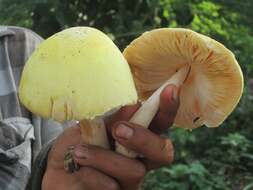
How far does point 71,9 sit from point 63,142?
1.43m

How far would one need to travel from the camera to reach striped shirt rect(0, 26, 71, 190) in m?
1.33

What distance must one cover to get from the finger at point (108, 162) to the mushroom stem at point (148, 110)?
13 mm

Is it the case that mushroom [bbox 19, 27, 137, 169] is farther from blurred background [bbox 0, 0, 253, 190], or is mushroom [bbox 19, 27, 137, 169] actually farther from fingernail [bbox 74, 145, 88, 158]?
blurred background [bbox 0, 0, 253, 190]

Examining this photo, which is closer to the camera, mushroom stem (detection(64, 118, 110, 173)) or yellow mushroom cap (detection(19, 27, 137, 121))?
yellow mushroom cap (detection(19, 27, 137, 121))

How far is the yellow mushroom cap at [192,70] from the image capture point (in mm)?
888

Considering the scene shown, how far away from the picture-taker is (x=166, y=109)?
951mm

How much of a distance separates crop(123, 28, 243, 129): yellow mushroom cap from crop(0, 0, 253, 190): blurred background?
4.15ft

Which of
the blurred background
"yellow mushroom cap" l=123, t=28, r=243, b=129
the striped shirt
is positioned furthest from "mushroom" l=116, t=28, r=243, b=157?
the blurred background

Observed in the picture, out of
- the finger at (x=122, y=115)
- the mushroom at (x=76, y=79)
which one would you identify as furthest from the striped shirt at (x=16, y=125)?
the mushroom at (x=76, y=79)

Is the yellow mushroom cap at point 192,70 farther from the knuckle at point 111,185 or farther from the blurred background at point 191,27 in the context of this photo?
the blurred background at point 191,27

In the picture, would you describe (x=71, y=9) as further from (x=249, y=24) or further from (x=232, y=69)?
(x=232, y=69)

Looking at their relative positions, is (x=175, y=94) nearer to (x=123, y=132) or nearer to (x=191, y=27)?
(x=123, y=132)

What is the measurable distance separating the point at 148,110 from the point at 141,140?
0.17 ft

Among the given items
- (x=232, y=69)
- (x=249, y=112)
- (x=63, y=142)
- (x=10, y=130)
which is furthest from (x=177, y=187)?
(x=232, y=69)
